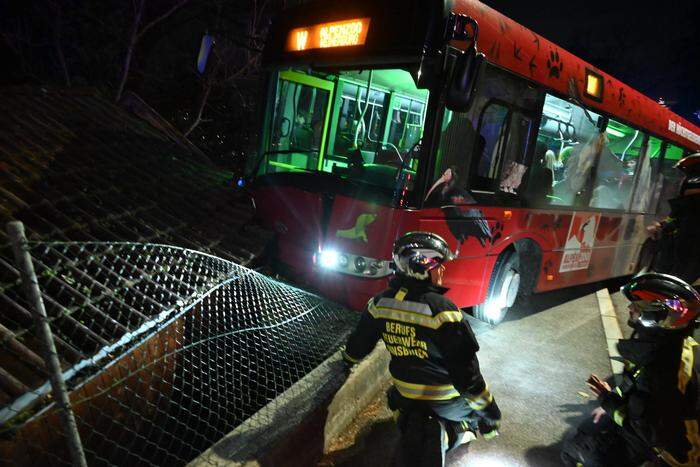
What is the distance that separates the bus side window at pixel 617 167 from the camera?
6.34m

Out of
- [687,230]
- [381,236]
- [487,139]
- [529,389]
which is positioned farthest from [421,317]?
[687,230]

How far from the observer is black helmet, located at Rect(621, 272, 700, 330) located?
2.21 metres

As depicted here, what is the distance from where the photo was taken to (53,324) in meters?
3.13

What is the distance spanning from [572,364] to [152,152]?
708 centimetres

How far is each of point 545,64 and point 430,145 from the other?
2147 mm

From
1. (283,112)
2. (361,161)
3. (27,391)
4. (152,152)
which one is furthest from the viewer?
(152,152)

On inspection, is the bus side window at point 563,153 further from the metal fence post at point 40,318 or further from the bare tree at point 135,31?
the bare tree at point 135,31

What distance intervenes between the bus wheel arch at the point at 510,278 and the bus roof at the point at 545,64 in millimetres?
2031

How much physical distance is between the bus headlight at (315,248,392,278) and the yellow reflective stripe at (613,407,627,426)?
214 centimetres

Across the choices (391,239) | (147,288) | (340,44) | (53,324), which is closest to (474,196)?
(391,239)

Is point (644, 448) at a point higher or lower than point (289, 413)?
higher

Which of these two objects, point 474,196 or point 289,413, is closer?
point 289,413

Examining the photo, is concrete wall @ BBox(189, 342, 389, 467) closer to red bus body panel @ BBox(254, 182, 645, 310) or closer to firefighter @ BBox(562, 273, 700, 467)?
red bus body panel @ BBox(254, 182, 645, 310)

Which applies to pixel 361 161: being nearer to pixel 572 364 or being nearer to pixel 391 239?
pixel 391 239
